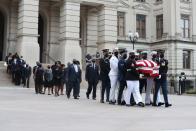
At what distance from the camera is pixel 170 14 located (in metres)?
48.2

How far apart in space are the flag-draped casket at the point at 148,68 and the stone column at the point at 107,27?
2054 cm

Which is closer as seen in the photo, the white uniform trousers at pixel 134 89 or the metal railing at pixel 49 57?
the white uniform trousers at pixel 134 89

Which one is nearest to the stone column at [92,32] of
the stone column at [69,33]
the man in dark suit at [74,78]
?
the stone column at [69,33]

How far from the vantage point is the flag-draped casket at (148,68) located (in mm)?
14969

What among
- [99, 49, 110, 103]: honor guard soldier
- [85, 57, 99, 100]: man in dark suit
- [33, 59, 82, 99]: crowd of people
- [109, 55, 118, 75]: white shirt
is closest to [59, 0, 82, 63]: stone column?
[33, 59, 82, 99]: crowd of people

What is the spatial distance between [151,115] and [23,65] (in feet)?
51.5

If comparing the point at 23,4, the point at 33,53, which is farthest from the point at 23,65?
the point at 23,4

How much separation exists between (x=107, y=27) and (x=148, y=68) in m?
21.0

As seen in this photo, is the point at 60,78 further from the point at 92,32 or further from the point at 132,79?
the point at 92,32

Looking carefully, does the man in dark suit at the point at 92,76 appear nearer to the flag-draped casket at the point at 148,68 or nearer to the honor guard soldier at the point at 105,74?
the honor guard soldier at the point at 105,74

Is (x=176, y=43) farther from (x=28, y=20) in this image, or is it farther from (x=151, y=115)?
(x=151, y=115)

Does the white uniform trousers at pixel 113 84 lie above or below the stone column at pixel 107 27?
below

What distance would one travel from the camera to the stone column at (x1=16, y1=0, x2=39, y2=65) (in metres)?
31.5

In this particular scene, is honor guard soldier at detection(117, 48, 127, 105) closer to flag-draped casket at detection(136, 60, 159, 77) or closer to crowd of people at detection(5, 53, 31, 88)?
flag-draped casket at detection(136, 60, 159, 77)
